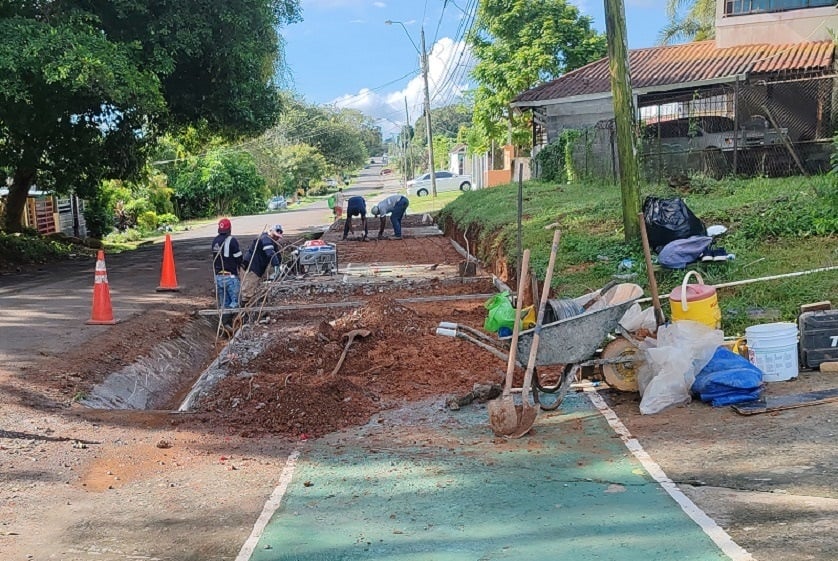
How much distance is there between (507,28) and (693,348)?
3298 centimetres

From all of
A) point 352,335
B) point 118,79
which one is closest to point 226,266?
point 352,335

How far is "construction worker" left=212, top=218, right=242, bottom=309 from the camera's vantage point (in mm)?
12188

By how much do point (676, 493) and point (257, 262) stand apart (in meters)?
9.81

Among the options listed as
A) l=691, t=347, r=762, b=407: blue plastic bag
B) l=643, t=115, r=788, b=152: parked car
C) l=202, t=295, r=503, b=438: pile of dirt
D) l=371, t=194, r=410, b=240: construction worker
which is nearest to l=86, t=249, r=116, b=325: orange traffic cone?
l=202, t=295, r=503, b=438: pile of dirt

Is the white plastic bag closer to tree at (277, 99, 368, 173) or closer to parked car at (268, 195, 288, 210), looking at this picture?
parked car at (268, 195, 288, 210)

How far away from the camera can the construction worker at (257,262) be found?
42.9ft

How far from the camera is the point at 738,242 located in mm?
10008

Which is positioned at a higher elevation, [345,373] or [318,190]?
[318,190]

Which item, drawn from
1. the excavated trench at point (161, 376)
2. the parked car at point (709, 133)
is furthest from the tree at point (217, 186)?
the excavated trench at point (161, 376)

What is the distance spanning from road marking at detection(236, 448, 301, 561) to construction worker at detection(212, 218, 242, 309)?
6.49 meters

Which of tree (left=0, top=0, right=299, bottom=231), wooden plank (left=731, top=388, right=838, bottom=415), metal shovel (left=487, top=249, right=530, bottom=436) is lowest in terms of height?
wooden plank (left=731, top=388, right=838, bottom=415)

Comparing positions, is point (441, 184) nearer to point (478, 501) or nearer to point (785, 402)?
point (785, 402)

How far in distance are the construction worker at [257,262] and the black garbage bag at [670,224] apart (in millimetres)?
6087

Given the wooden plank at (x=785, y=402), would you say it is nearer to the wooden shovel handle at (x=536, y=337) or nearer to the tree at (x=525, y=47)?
the wooden shovel handle at (x=536, y=337)
